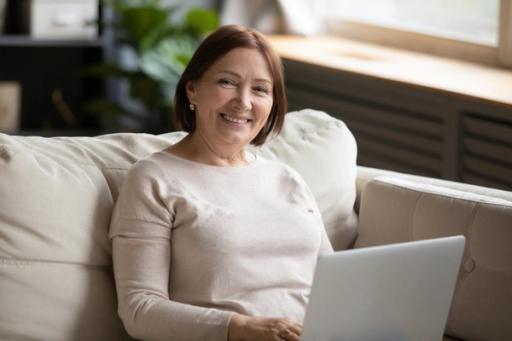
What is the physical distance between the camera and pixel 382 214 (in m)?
2.10

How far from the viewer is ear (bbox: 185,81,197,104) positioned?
194cm

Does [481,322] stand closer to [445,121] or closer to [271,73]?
[271,73]

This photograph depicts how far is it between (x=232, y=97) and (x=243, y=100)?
0.02 metres

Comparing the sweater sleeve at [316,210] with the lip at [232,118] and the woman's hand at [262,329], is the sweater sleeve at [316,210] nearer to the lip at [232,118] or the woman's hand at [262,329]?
the lip at [232,118]

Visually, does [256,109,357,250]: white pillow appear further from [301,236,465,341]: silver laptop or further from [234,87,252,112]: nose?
[301,236,465,341]: silver laptop

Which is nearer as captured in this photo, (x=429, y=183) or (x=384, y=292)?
(x=384, y=292)

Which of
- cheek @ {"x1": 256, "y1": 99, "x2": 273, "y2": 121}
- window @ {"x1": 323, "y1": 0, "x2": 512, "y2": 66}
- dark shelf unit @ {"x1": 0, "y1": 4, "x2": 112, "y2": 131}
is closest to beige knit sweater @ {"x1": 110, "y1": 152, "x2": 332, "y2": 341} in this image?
cheek @ {"x1": 256, "y1": 99, "x2": 273, "y2": 121}

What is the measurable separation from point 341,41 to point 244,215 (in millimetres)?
2269

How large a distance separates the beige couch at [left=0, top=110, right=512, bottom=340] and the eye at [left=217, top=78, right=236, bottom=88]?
23cm

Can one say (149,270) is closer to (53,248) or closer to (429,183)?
(53,248)

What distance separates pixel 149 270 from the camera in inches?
67.8

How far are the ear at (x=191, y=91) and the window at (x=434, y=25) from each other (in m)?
1.67

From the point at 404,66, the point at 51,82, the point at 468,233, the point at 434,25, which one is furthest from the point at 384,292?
the point at 51,82

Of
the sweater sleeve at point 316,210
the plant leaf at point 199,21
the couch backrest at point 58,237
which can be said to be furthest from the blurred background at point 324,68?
the couch backrest at point 58,237
